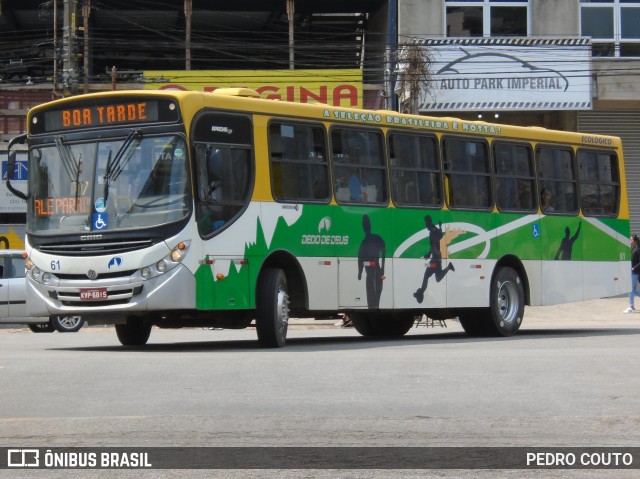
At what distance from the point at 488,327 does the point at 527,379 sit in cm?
913

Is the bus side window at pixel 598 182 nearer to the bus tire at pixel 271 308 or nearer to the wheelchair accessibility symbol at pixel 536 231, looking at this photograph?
the wheelchair accessibility symbol at pixel 536 231

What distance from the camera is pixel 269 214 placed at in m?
17.4

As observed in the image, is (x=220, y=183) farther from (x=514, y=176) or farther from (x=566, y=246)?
(x=566, y=246)

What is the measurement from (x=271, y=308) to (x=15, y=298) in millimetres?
11663

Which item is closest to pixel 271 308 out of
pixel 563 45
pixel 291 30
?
pixel 563 45

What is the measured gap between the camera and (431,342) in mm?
20016

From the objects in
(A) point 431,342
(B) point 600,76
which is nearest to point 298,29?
(B) point 600,76

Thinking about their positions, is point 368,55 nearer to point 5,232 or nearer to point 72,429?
point 5,232

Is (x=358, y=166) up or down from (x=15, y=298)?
up

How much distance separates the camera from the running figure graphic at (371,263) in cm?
1906

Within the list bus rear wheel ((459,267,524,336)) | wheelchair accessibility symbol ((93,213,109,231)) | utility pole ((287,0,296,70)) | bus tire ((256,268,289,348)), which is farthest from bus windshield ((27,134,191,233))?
utility pole ((287,0,296,70))

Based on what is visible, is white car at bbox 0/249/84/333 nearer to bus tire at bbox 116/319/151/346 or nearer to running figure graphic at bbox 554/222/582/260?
bus tire at bbox 116/319/151/346

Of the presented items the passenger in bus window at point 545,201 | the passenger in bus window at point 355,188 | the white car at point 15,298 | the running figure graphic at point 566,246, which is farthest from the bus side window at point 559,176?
the white car at point 15,298

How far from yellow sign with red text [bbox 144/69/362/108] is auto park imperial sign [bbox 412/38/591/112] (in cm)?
267
